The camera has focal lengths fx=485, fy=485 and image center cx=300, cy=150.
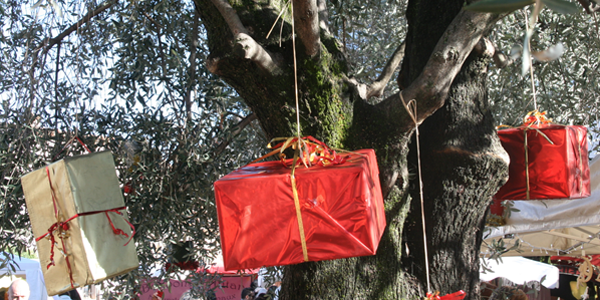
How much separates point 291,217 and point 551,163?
5.20 ft

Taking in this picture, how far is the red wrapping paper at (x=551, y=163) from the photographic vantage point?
2.35m

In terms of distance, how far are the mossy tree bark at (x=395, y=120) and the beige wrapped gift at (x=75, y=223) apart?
71cm

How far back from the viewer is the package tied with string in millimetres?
2350

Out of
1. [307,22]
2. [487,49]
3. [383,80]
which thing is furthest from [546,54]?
[383,80]

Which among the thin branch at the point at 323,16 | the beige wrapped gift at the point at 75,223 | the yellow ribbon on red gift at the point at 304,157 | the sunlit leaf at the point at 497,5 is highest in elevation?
the thin branch at the point at 323,16

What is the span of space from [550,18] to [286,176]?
320cm

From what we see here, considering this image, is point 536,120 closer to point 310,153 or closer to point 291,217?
point 310,153

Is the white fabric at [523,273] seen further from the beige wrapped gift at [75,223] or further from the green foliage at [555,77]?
the beige wrapped gift at [75,223]

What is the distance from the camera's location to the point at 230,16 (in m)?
2.07

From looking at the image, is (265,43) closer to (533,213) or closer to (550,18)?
(550,18)

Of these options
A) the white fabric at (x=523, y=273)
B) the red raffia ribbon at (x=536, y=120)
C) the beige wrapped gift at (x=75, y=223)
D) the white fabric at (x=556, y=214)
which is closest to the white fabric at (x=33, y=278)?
the beige wrapped gift at (x=75, y=223)

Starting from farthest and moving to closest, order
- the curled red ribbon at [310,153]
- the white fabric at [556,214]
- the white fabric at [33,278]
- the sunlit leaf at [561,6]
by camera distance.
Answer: the white fabric at [33,278]
the white fabric at [556,214]
the curled red ribbon at [310,153]
the sunlit leaf at [561,6]

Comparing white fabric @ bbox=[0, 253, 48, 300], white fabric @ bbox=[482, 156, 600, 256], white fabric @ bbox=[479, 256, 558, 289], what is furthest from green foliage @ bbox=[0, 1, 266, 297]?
white fabric @ bbox=[479, 256, 558, 289]

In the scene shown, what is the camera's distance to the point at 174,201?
2.58m
